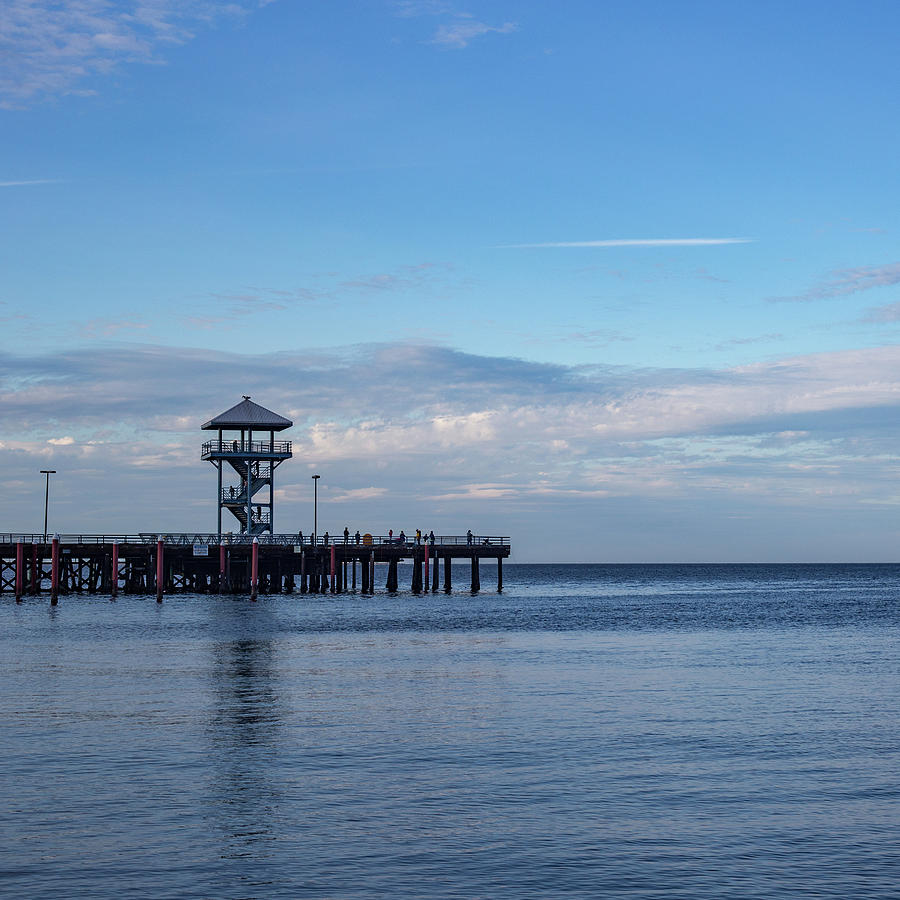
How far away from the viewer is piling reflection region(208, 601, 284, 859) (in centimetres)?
1659

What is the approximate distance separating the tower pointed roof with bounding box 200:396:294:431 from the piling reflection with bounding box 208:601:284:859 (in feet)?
148

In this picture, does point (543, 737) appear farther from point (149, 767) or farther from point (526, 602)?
point (526, 602)

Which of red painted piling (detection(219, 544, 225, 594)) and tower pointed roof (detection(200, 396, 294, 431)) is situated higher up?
tower pointed roof (detection(200, 396, 294, 431))

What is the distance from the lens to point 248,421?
8850cm

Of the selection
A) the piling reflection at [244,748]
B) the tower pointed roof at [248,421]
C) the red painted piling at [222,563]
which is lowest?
the piling reflection at [244,748]

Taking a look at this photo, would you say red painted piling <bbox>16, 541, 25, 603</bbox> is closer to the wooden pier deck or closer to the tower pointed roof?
the wooden pier deck

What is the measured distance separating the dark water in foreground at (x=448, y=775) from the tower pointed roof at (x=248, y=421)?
46.6 m

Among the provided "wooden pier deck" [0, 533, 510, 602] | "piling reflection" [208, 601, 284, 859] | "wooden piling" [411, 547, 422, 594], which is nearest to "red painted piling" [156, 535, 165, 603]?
"wooden pier deck" [0, 533, 510, 602]

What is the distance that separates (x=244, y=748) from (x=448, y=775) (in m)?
4.77

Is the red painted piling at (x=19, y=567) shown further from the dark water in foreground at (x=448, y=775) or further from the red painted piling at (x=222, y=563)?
the dark water in foreground at (x=448, y=775)

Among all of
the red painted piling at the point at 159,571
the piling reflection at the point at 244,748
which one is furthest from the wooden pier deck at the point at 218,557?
the piling reflection at the point at 244,748

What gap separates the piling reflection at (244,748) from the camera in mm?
16594

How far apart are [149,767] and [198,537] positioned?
212ft

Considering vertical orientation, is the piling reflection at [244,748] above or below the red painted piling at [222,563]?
below
